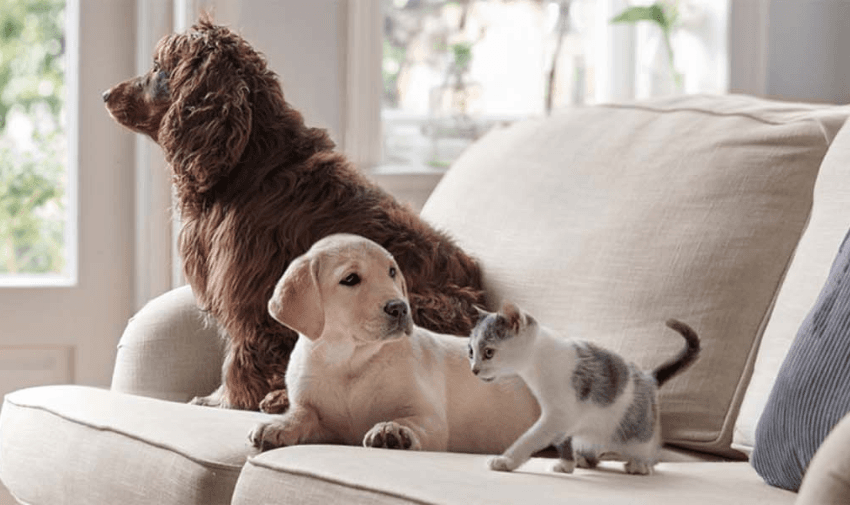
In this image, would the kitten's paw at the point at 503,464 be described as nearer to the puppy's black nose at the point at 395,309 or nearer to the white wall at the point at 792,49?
the puppy's black nose at the point at 395,309

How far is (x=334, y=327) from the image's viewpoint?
150cm

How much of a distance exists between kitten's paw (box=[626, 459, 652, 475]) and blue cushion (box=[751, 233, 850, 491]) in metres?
0.12

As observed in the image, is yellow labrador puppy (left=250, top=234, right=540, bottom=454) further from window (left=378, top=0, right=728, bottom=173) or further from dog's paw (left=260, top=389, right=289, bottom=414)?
window (left=378, top=0, right=728, bottom=173)

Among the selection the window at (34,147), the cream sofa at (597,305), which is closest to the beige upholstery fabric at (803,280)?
the cream sofa at (597,305)

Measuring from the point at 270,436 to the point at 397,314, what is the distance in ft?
0.70

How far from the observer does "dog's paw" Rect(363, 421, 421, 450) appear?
1.46m

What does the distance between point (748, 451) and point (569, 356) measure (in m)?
0.41

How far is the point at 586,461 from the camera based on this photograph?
142cm

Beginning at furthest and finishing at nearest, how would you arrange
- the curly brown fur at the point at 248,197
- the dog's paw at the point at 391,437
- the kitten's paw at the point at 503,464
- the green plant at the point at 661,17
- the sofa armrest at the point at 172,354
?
the green plant at the point at 661,17
the sofa armrest at the point at 172,354
the curly brown fur at the point at 248,197
the dog's paw at the point at 391,437
the kitten's paw at the point at 503,464

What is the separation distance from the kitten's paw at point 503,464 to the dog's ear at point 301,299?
0.28 meters

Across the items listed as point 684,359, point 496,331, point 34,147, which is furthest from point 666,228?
point 34,147

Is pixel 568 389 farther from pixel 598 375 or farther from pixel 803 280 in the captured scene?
pixel 803 280

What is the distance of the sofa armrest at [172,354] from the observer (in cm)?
204

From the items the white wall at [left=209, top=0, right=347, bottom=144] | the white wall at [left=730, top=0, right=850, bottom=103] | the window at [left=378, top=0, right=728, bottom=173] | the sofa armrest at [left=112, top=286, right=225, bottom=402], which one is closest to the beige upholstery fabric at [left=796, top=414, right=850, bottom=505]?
the sofa armrest at [left=112, top=286, right=225, bottom=402]
